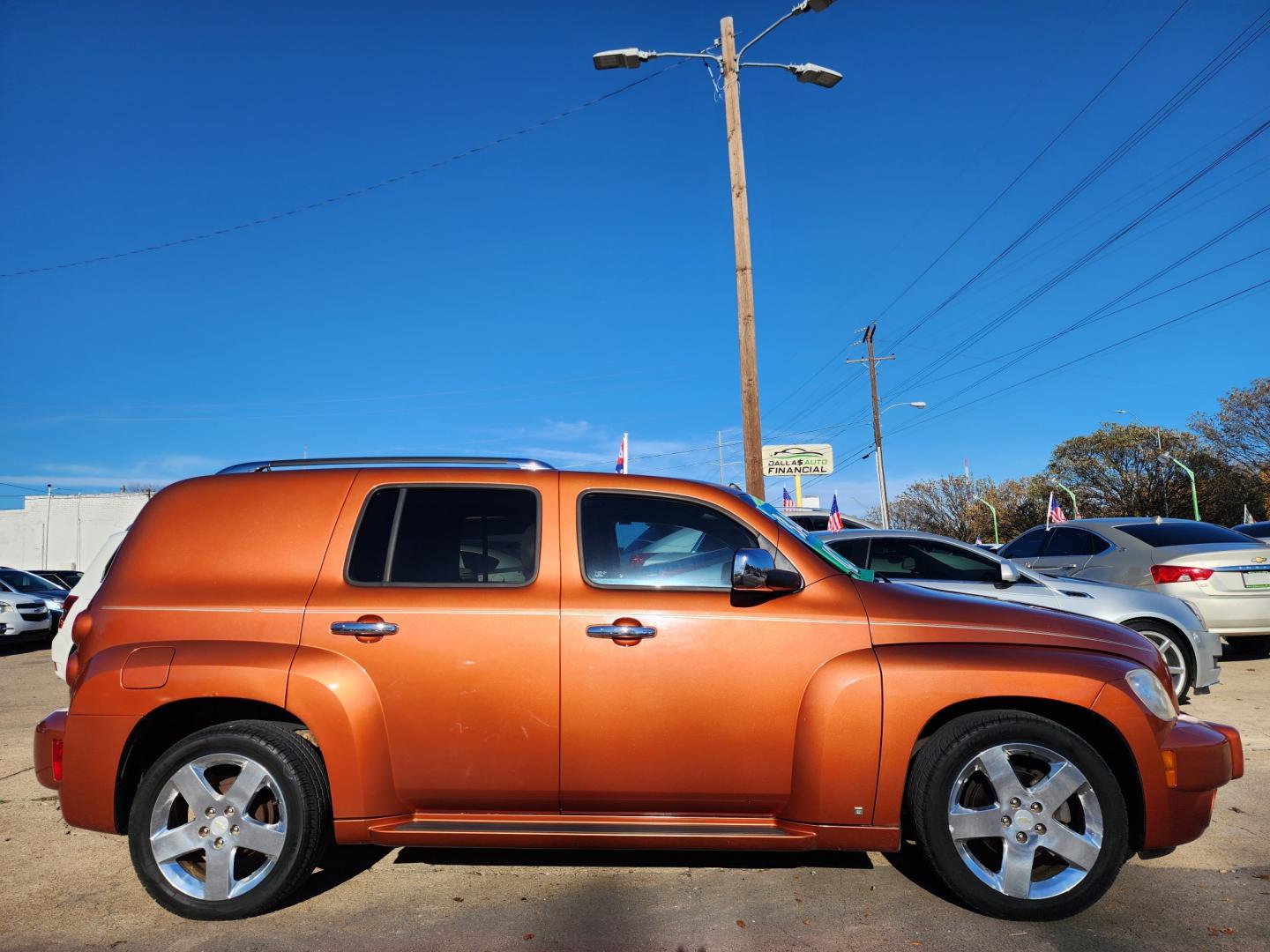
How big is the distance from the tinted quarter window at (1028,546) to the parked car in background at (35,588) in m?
16.0

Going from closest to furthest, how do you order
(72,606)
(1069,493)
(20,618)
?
(72,606) < (20,618) < (1069,493)

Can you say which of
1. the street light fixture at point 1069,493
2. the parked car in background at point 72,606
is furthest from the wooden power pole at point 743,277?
the street light fixture at point 1069,493

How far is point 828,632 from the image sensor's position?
3449mm

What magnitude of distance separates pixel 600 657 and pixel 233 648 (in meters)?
1.48

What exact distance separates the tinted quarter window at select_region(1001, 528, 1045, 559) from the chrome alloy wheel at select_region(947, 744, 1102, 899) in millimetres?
7379

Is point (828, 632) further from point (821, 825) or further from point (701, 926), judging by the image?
point (701, 926)

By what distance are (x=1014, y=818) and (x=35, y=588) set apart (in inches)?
801

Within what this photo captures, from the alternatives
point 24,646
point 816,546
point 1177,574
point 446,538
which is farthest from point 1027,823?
point 24,646

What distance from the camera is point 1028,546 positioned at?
1079 centimetres

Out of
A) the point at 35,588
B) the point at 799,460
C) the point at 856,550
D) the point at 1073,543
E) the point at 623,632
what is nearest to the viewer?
the point at 623,632

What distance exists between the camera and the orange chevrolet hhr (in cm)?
334

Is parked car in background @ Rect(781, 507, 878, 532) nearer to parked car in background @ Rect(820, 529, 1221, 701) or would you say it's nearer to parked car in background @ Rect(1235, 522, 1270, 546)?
parked car in background @ Rect(1235, 522, 1270, 546)

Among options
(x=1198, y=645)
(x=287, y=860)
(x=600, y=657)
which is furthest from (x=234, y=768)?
(x=1198, y=645)

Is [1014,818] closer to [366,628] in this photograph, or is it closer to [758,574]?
[758,574]
